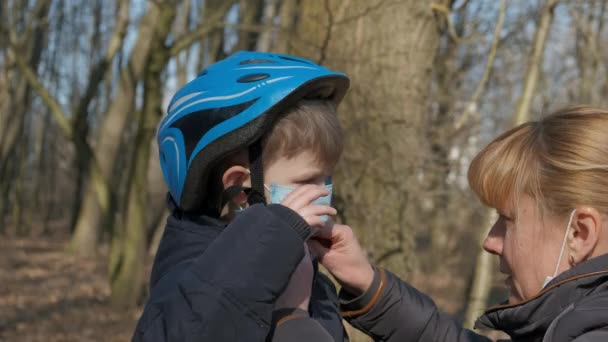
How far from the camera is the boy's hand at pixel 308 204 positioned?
1.91 m

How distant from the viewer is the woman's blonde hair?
179 centimetres

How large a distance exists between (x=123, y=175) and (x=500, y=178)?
24.7 metres

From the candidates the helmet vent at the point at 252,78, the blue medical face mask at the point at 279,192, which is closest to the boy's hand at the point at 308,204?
the blue medical face mask at the point at 279,192

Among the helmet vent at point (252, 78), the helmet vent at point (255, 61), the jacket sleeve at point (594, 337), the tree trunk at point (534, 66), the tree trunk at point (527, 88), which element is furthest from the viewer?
the tree trunk at point (527, 88)

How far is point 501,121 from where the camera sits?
1112cm

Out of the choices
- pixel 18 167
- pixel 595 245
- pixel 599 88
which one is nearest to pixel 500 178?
pixel 595 245

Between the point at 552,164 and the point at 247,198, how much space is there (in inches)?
34.5

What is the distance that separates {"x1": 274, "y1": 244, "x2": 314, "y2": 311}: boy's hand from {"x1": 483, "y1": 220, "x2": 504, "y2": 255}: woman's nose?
0.55 metres

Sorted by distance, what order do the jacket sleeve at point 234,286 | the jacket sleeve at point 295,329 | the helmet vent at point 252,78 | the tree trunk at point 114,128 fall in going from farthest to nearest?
the tree trunk at point 114,128, the helmet vent at point 252,78, the jacket sleeve at point 295,329, the jacket sleeve at point 234,286

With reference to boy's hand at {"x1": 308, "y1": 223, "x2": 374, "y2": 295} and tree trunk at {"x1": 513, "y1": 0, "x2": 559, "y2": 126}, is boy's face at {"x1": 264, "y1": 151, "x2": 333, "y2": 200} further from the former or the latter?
tree trunk at {"x1": 513, "y1": 0, "x2": 559, "y2": 126}

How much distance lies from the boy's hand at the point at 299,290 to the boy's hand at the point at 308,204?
0.19m

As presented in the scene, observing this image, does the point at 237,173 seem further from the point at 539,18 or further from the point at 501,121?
the point at 501,121

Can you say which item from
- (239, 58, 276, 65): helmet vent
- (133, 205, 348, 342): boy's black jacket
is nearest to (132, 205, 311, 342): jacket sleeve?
(133, 205, 348, 342): boy's black jacket

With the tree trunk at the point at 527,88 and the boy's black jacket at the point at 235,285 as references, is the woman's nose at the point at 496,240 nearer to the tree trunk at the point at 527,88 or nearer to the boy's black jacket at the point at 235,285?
the boy's black jacket at the point at 235,285
